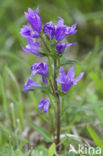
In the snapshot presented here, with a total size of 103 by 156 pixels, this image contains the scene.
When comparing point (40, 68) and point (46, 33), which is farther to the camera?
point (40, 68)

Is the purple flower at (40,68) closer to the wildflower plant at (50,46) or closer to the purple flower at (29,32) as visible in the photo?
the wildflower plant at (50,46)

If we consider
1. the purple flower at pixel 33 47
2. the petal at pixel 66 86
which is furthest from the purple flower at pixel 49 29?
the petal at pixel 66 86

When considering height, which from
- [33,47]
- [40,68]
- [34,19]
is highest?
[34,19]

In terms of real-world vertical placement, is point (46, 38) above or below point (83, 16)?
below

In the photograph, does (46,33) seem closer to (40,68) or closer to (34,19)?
(34,19)

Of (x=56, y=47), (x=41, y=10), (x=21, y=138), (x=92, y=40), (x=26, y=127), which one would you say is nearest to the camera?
(x=56, y=47)

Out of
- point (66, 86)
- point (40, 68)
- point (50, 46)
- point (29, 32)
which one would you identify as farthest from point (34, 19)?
point (66, 86)

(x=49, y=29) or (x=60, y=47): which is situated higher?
(x=49, y=29)

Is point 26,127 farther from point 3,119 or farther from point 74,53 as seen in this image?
point 74,53

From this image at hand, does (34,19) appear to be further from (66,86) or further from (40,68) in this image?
(66,86)

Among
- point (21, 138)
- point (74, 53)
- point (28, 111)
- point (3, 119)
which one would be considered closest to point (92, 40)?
point (74, 53)
